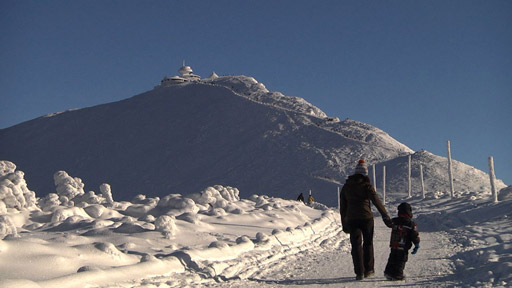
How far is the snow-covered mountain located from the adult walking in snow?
39.6 m

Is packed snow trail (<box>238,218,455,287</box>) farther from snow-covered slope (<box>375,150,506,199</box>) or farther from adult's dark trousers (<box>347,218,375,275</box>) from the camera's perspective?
snow-covered slope (<box>375,150,506,199</box>)

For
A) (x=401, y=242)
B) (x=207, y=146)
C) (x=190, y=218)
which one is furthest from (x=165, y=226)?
(x=207, y=146)

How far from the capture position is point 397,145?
65.3 metres

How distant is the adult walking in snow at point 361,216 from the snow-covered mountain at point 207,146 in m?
39.6

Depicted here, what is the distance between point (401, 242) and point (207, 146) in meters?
59.3

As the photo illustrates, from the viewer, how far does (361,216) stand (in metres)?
6.86

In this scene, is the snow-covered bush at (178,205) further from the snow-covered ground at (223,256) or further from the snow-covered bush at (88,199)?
the snow-covered bush at (88,199)

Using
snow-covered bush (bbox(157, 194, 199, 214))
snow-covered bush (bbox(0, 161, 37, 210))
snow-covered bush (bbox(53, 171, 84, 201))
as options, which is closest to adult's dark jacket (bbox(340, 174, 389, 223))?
snow-covered bush (bbox(157, 194, 199, 214))

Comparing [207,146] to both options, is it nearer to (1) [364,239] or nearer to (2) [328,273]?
(2) [328,273]

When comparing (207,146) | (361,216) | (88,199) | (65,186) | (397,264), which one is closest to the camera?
(397,264)

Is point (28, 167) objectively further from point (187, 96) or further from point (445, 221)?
point (445, 221)

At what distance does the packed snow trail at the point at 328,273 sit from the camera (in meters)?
6.31

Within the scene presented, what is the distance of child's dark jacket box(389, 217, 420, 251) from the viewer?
258 inches

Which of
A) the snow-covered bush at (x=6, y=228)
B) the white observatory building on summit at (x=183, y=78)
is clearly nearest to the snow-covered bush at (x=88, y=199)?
the snow-covered bush at (x=6, y=228)
